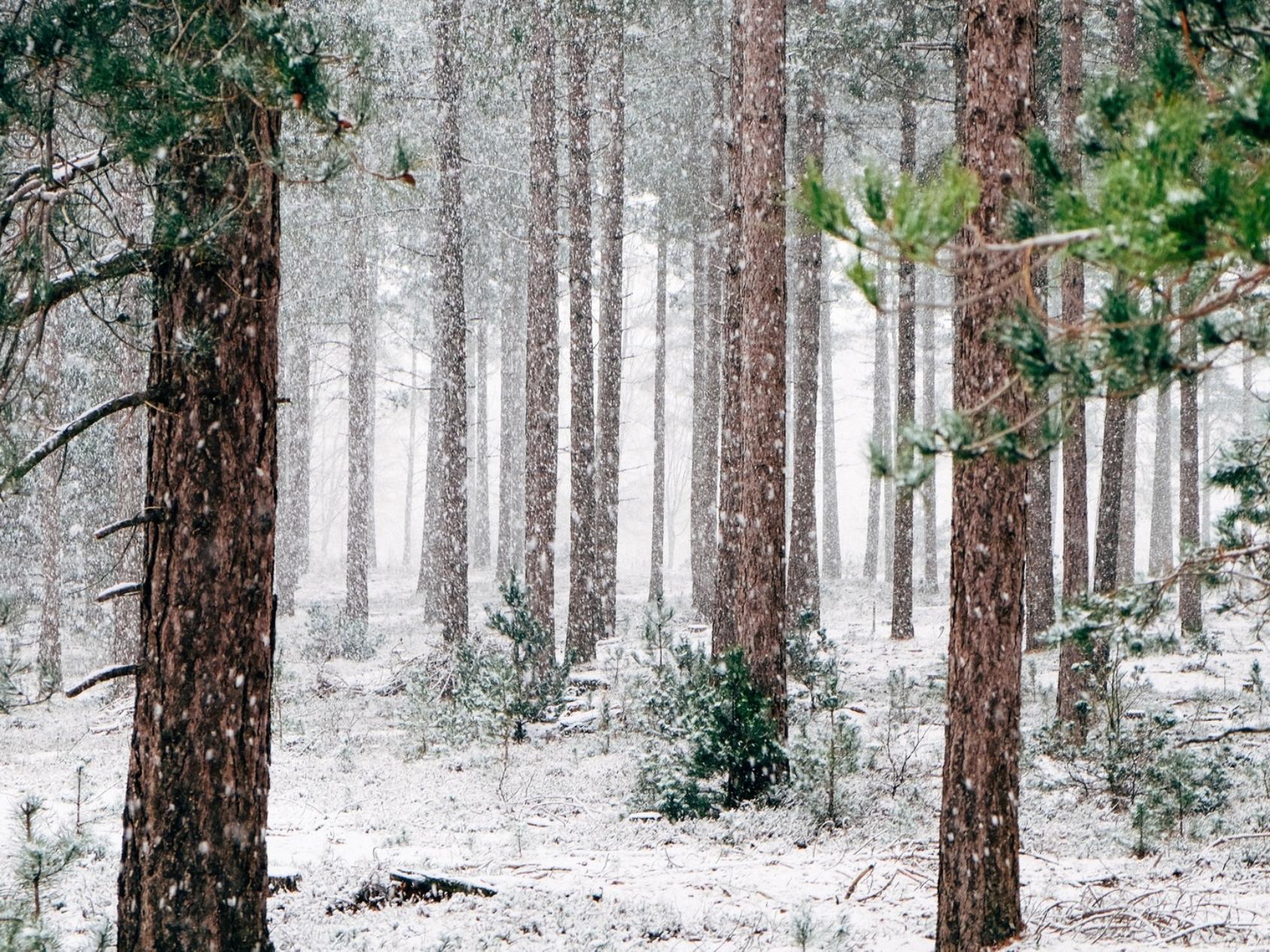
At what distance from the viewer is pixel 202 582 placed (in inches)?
163

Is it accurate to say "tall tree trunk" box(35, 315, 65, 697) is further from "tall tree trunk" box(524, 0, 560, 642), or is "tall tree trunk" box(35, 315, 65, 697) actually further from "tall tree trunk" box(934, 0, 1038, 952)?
"tall tree trunk" box(934, 0, 1038, 952)

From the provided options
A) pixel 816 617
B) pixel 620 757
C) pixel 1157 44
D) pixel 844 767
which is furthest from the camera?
pixel 816 617

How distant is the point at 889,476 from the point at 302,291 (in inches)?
875

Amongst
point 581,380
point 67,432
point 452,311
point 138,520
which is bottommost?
point 138,520

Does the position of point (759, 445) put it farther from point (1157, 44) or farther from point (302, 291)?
point (302, 291)

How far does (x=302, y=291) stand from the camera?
23.0 m

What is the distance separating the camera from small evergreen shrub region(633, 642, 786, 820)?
7832 millimetres

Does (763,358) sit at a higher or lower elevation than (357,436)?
lower

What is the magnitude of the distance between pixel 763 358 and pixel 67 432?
5.40m

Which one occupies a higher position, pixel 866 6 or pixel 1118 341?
pixel 866 6

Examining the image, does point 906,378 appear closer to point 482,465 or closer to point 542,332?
point 542,332

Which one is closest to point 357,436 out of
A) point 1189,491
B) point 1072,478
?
point 1072,478

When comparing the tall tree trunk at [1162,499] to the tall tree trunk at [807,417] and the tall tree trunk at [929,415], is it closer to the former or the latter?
the tall tree trunk at [929,415]

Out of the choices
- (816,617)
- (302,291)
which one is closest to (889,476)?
(816,617)
